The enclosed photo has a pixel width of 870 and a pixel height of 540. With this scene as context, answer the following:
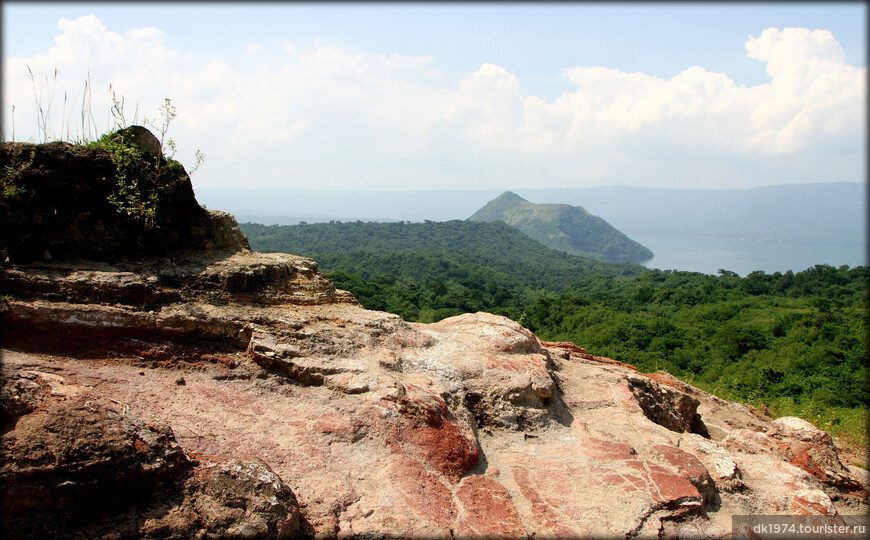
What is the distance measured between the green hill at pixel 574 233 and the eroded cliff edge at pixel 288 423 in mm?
134733

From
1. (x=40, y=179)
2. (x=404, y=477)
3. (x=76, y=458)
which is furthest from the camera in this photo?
(x=40, y=179)

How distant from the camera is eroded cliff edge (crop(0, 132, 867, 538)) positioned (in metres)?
3.73

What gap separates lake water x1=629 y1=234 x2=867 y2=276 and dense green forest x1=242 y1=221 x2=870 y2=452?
3210 cm

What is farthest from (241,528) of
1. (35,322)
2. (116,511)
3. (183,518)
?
(35,322)

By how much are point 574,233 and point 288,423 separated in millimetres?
154035

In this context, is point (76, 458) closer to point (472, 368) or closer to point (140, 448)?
point (140, 448)

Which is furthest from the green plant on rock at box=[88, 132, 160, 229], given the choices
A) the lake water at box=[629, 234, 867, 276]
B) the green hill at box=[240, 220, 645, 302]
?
the lake water at box=[629, 234, 867, 276]

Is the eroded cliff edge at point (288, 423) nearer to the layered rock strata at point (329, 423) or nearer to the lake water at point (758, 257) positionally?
the layered rock strata at point (329, 423)

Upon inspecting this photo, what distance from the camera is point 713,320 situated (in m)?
30.4

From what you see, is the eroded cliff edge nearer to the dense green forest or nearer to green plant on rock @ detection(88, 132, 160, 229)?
green plant on rock @ detection(88, 132, 160, 229)

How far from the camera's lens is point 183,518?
12.1ft

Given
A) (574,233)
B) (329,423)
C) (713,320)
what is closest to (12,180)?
(329,423)

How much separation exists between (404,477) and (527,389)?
2.36m

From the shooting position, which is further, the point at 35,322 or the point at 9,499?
the point at 35,322
